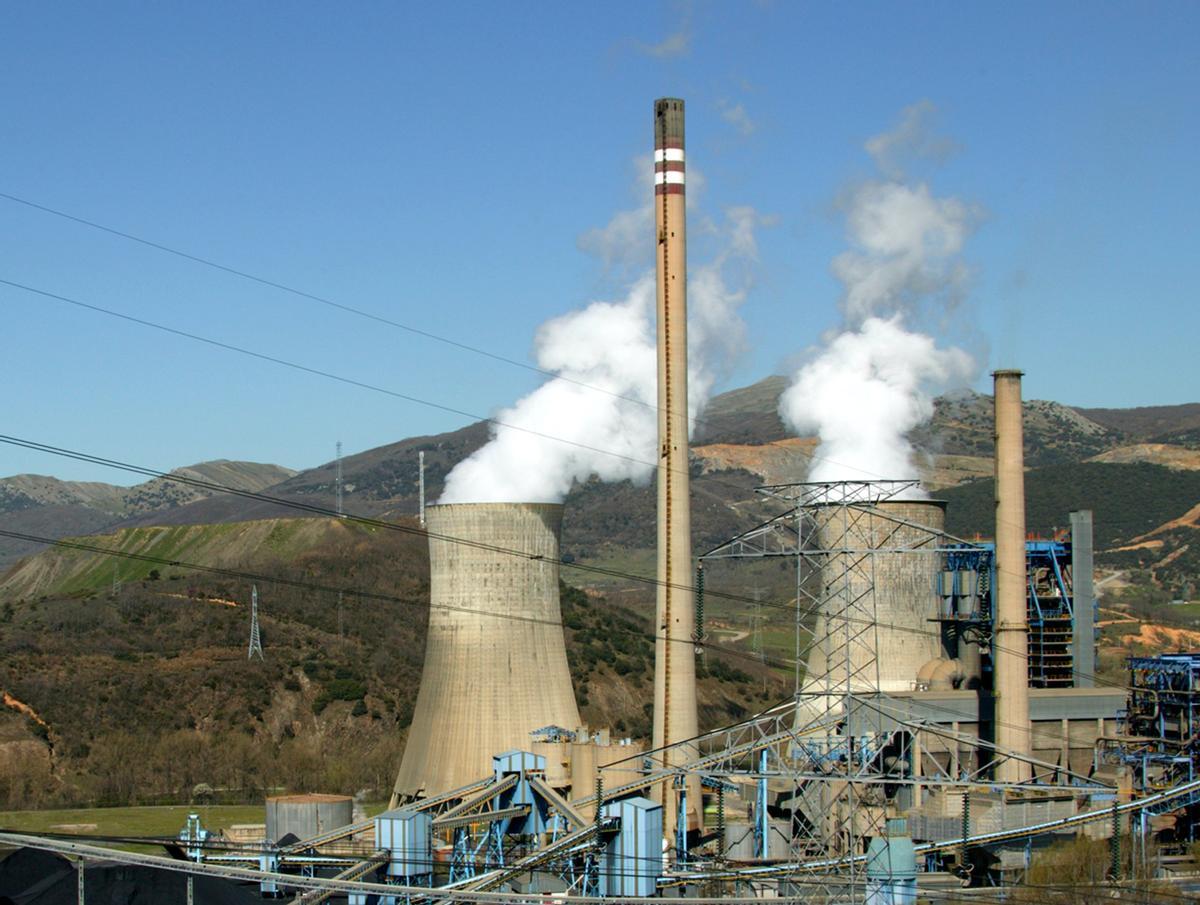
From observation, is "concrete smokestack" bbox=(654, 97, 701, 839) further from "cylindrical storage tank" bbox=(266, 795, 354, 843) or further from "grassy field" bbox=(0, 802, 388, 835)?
"grassy field" bbox=(0, 802, 388, 835)

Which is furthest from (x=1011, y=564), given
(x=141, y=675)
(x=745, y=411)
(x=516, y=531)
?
(x=745, y=411)

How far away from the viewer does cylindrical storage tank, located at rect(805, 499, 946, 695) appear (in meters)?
30.3

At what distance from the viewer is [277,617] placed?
5712 centimetres

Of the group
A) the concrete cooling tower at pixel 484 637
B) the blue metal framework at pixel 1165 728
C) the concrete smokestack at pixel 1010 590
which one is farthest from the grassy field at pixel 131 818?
the blue metal framework at pixel 1165 728

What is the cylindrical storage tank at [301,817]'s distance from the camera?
2831 cm

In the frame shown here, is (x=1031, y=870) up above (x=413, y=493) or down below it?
below

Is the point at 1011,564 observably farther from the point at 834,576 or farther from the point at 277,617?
the point at 277,617

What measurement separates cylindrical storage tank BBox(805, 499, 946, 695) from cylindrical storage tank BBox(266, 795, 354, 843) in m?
9.15

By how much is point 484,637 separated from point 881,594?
8054mm

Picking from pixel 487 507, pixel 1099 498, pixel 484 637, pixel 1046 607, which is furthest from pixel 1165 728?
pixel 1099 498

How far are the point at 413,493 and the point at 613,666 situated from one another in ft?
289

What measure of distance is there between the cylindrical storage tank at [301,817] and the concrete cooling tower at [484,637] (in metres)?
1.90

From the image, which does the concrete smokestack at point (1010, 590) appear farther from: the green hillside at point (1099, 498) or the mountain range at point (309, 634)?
the green hillside at point (1099, 498)

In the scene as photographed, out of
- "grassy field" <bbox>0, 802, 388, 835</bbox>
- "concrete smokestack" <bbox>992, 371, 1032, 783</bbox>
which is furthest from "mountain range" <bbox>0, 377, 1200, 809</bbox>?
"concrete smokestack" <bbox>992, 371, 1032, 783</bbox>
